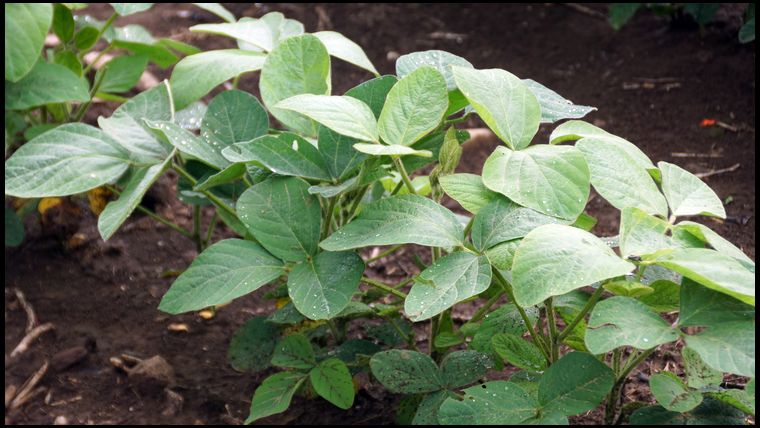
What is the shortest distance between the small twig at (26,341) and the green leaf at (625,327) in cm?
137

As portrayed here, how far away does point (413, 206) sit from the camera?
47.3 inches

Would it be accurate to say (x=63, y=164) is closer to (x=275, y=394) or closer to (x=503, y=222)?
(x=275, y=394)

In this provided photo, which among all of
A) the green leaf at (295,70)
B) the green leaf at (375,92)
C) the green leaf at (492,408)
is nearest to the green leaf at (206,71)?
the green leaf at (295,70)

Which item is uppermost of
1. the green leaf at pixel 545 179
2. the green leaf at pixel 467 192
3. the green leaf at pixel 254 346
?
the green leaf at pixel 545 179

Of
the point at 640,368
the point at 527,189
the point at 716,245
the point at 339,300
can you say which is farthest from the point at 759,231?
the point at 339,300

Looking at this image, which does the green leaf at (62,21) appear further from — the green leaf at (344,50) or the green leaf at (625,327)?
the green leaf at (625,327)

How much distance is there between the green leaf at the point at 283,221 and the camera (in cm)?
129

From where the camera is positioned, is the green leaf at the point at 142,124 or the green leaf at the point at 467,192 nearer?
the green leaf at the point at 467,192

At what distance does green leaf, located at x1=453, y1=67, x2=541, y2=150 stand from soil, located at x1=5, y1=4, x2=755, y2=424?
22.7 inches

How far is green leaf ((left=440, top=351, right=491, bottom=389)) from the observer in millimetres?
1327

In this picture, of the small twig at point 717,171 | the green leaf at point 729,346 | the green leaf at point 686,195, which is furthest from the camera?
the small twig at point 717,171

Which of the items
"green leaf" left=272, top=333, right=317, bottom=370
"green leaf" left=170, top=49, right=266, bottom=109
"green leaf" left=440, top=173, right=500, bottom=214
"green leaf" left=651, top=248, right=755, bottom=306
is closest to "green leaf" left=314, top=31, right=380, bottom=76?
"green leaf" left=170, top=49, right=266, bottom=109

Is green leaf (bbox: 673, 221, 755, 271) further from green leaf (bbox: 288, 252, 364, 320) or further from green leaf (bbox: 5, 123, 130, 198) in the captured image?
green leaf (bbox: 5, 123, 130, 198)

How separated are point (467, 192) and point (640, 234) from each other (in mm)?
258
